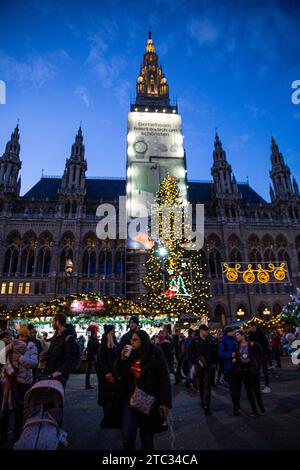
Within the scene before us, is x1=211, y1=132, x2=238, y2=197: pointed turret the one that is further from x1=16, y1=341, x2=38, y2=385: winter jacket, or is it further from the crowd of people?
x1=16, y1=341, x2=38, y2=385: winter jacket

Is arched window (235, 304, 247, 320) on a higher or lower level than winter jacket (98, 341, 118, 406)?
higher

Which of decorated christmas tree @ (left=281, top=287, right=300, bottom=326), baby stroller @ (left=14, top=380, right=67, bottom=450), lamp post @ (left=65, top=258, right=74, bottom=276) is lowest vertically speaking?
baby stroller @ (left=14, top=380, right=67, bottom=450)

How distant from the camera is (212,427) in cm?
460

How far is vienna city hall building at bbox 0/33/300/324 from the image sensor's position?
3195 centimetres

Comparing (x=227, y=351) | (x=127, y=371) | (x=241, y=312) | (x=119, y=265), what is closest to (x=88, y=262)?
(x=119, y=265)

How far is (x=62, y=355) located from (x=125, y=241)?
31.4 m

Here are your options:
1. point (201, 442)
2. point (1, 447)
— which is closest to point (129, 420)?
point (201, 442)

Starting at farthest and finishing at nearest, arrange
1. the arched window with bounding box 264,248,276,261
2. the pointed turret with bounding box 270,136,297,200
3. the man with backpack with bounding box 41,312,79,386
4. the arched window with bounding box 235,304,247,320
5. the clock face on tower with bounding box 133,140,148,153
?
1. the pointed turret with bounding box 270,136,297,200
2. the arched window with bounding box 264,248,276,261
3. the arched window with bounding box 235,304,247,320
4. the clock face on tower with bounding box 133,140,148,153
5. the man with backpack with bounding box 41,312,79,386

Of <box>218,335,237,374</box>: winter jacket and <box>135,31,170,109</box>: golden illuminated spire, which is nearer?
<box>218,335,237,374</box>: winter jacket

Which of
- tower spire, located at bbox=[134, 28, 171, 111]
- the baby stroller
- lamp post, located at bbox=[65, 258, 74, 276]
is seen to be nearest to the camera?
the baby stroller

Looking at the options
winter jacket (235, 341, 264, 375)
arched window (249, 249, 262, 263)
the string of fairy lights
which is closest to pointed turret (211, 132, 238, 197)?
arched window (249, 249, 262, 263)

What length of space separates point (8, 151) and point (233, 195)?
3185 cm
